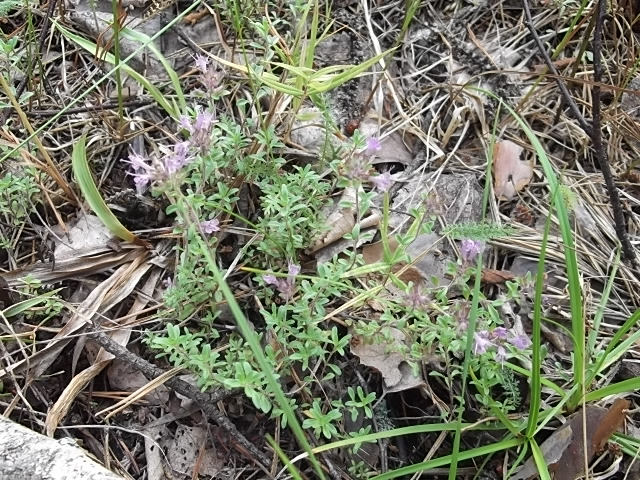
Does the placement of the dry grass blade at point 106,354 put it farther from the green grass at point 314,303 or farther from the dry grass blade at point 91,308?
the green grass at point 314,303

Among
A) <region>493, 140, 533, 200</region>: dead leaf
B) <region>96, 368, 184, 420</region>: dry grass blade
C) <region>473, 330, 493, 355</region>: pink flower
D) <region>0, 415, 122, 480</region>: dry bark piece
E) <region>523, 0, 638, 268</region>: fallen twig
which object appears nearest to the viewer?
<region>0, 415, 122, 480</region>: dry bark piece

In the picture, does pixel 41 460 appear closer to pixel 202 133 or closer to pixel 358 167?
pixel 202 133

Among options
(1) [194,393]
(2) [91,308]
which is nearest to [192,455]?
(1) [194,393]

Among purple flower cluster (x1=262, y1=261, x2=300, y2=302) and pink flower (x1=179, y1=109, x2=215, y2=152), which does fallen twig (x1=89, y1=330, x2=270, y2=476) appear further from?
pink flower (x1=179, y1=109, x2=215, y2=152)

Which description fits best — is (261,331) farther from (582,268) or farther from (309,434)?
(582,268)

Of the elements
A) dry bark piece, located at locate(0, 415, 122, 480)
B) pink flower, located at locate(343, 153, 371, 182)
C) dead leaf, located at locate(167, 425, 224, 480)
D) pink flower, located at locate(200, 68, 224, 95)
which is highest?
pink flower, located at locate(200, 68, 224, 95)

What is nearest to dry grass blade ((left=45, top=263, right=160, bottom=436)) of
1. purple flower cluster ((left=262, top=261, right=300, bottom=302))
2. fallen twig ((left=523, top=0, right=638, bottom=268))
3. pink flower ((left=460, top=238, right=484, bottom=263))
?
purple flower cluster ((left=262, top=261, right=300, bottom=302))
